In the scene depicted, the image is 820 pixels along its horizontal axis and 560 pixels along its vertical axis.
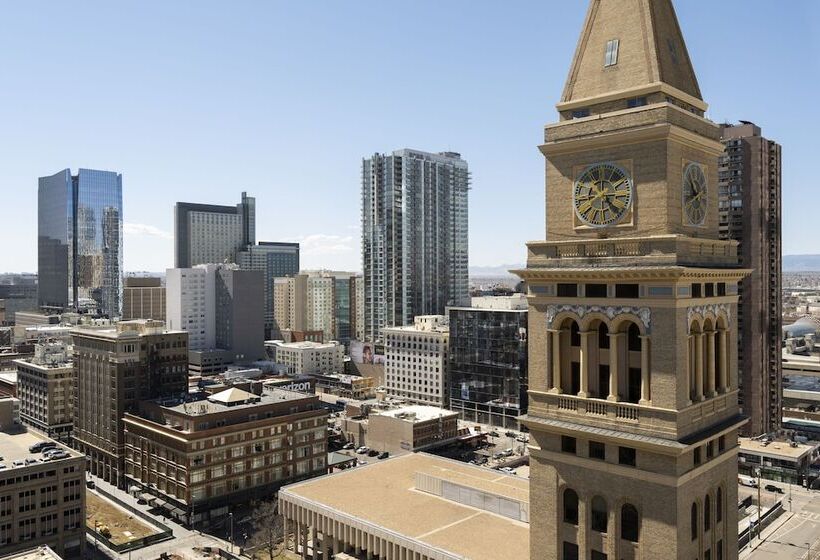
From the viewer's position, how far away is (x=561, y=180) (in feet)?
113

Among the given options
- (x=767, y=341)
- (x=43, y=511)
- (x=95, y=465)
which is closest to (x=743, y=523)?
(x=767, y=341)

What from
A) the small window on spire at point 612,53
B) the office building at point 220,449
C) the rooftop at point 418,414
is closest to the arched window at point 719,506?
the small window on spire at point 612,53

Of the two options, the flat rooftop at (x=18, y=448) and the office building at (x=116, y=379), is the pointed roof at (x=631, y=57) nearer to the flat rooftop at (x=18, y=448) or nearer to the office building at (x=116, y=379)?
the flat rooftop at (x=18, y=448)

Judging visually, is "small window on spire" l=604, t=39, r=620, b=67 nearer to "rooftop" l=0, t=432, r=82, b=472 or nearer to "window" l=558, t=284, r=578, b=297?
"window" l=558, t=284, r=578, b=297

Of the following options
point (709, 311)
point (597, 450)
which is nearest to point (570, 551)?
point (597, 450)

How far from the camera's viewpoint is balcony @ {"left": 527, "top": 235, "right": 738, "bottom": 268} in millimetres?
30619

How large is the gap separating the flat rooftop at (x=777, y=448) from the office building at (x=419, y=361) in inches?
2939

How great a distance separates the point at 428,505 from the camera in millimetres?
63781

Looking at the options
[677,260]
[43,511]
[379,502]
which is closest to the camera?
[677,260]

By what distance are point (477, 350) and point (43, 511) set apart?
9971cm

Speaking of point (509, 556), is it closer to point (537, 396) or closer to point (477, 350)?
point (537, 396)

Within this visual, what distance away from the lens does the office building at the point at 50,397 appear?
142000 millimetres

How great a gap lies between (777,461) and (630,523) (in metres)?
→ 106

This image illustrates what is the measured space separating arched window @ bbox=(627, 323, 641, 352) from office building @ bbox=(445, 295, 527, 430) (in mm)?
120297
